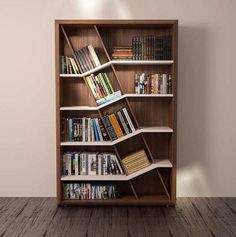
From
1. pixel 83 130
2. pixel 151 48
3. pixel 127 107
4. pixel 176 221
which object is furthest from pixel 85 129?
pixel 176 221

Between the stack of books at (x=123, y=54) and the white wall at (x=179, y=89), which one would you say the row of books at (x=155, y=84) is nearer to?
the stack of books at (x=123, y=54)

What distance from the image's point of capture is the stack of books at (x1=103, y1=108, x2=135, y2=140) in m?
4.10

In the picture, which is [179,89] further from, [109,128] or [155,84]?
[109,128]

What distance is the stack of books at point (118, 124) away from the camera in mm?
4102

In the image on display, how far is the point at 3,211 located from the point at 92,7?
84.5 inches

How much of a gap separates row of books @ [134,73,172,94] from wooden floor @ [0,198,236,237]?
1.11 m

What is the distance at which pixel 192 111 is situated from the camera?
4.44 m

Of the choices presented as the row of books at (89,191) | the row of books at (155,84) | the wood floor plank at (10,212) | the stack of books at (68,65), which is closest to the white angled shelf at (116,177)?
the row of books at (89,191)

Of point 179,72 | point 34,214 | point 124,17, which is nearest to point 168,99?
point 179,72

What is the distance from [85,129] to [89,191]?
60 centimetres

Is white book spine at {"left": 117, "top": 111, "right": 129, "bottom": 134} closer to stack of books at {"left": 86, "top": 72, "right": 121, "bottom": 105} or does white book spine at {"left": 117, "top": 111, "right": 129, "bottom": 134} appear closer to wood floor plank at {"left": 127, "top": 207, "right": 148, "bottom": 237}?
stack of books at {"left": 86, "top": 72, "right": 121, "bottom": 105}

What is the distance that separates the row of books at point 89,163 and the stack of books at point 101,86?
0.53 meters

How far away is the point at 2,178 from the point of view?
4496mm

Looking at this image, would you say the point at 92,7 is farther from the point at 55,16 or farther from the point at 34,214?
the point at 34,214
